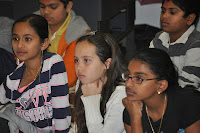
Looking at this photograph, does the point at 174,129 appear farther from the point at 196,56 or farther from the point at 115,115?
the point at 196,56

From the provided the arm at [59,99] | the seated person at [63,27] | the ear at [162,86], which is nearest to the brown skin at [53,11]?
the seated person at [63,27]

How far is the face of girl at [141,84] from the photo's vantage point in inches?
49.5

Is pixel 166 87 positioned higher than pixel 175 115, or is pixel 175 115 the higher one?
pixel 166 87

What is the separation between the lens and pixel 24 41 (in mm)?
1715

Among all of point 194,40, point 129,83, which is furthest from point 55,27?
point 129,83

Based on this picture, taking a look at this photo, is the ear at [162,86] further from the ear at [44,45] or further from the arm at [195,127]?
the ear at [44,45]

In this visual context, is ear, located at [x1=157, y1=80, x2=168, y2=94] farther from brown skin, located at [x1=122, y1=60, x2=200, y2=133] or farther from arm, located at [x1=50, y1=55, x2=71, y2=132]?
arm, located at [x1=50, y1=55, x2=71, y2=132]

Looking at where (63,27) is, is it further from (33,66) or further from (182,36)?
(182,36)

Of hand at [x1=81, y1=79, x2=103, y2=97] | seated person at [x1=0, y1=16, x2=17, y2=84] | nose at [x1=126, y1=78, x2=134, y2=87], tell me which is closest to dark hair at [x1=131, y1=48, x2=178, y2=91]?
nose at [x1=126, y1=78, x2=134, y2=87]

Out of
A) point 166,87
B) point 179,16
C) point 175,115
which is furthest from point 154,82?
point 179,16

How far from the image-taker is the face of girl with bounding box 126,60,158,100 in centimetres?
126

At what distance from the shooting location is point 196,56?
184 cm

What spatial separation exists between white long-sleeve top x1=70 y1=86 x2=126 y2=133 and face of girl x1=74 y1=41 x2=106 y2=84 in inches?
4.6

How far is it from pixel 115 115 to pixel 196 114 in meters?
0.42
